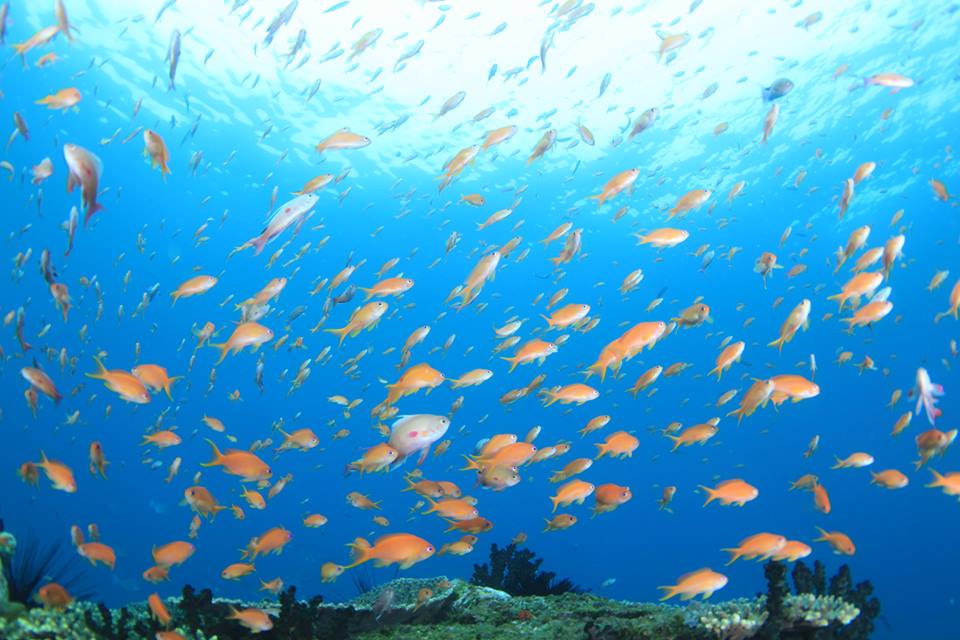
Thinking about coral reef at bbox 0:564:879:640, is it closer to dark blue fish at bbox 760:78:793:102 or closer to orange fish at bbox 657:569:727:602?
orange fish at bbox 657:569:727:602

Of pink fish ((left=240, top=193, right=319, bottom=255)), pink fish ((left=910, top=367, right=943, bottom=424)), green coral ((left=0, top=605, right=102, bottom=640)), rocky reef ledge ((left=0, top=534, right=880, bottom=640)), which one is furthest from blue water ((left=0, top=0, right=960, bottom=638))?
pink fish ((left=240, top=193, right=319, bottom=255))

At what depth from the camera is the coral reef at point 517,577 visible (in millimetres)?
10898

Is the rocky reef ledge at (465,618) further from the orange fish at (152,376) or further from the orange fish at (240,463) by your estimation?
the orange fish at (152,376)

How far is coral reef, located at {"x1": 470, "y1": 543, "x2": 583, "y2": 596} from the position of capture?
429 inches

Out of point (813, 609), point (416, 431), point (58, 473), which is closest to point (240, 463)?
point (58, 473)

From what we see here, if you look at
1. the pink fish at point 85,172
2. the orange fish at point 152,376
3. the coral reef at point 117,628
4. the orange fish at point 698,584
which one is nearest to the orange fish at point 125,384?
the orange fish at point 152,376

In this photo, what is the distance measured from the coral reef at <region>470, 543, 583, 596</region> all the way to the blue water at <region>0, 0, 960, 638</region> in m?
6.23

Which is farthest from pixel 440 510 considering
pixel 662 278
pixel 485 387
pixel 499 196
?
pixel 485 387

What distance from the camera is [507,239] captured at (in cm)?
3872

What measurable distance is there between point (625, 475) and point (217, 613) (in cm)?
7372

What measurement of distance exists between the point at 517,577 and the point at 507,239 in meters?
29.8

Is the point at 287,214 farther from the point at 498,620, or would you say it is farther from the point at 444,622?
the point at 498,620

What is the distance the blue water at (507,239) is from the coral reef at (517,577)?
6.23 metres

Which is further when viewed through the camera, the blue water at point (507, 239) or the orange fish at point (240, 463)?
the blue water at point (507, 239)
